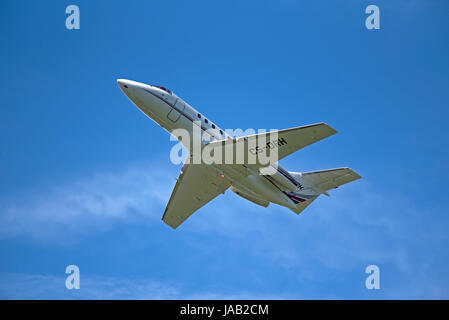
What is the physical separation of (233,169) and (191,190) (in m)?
4.89

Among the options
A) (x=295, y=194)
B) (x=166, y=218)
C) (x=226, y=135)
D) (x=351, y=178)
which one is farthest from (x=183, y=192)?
(x=351, y=178)

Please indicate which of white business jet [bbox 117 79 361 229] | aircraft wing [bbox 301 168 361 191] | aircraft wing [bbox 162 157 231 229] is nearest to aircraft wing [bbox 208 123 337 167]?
white business jet [bbox 117 79 361 229]

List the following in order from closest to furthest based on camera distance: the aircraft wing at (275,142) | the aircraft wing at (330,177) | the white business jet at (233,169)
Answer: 1. the aircraft wing at (275,142)
2. the white business jet at (233,169)
3. the aircraft wing at (330,177)

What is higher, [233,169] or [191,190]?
[233,169]

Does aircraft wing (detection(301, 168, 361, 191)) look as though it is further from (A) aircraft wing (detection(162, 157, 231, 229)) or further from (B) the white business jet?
(A) aircraft wing (detection(162, 157, 231, 229))

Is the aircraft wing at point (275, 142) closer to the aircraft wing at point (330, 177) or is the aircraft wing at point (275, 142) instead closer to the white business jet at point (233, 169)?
the white business jet at point (233, 169)

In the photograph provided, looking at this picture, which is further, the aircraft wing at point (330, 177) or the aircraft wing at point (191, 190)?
the aircraft wing at point (330, 177)

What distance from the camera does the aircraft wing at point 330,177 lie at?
31328 millimetres

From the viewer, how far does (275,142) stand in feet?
88.5

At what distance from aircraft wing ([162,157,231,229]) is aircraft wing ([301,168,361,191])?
602cm

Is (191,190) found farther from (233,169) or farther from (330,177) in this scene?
(330,177)

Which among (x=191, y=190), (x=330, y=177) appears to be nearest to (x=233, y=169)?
(x=191, y=190)

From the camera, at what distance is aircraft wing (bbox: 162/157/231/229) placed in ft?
100

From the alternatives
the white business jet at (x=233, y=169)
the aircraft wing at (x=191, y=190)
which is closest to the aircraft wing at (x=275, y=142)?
the white business jet at (x=233, y=169)
